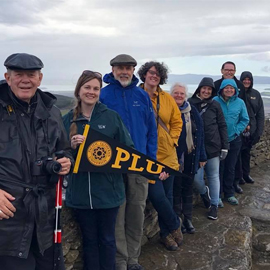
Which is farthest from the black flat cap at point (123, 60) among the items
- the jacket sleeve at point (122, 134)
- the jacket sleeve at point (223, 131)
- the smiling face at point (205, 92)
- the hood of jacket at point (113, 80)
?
the jacket sleeve at point (223, 131)

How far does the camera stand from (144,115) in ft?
13.7

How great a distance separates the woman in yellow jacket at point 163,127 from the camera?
15.2 ft

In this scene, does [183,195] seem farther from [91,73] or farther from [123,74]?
[91,73]

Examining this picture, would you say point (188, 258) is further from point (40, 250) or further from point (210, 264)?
point (40, 250)

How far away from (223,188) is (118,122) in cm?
412

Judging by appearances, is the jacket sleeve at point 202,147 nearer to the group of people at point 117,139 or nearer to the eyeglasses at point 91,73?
the group of people at point 117,139

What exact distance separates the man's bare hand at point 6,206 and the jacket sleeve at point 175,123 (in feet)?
8.89

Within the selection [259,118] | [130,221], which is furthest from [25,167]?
[259,118]

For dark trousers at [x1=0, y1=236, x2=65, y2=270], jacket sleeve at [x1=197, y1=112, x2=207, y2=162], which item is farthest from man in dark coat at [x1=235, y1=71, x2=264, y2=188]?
dark trousers at [x1=0, y1=236, x2=65, y2=270]

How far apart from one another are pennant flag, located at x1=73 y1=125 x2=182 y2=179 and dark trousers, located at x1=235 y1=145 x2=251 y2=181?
14.2ft

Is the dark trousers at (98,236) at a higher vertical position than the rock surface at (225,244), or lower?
higher

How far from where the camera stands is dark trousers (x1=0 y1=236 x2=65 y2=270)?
2731mm

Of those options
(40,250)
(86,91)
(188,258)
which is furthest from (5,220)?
(188,258)

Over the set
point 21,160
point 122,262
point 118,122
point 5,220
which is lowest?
point 122,262
